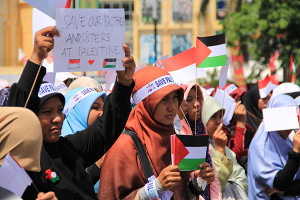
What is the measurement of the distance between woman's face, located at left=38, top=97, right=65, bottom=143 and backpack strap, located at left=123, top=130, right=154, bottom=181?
573 mm

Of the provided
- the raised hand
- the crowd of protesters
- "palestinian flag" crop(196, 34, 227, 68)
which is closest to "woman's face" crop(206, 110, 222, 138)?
the crowd of protesters

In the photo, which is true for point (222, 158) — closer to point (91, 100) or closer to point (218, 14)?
point (91, 100)

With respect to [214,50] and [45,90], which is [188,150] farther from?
[214,50]

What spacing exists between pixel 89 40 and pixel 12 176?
957 millimetres

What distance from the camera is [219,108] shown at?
5.18 metres

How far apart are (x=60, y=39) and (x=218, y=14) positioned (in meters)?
38.8

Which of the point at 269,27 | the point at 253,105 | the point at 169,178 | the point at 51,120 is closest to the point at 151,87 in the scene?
the point at 169,178

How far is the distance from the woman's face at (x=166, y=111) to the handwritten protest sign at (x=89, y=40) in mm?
576

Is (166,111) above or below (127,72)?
below

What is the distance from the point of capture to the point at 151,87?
3637mm

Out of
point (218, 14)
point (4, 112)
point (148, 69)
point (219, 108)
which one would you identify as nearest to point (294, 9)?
point (219, 108)

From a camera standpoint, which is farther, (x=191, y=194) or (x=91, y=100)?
(x=91, y=100)

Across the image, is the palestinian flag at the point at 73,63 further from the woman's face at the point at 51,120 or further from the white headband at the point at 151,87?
the white headband at the point at 151,87

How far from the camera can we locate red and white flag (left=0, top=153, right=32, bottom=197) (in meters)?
2.39
